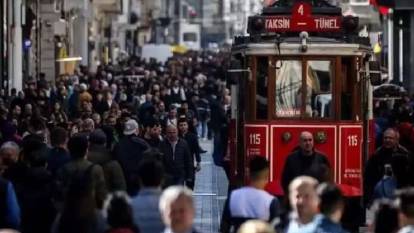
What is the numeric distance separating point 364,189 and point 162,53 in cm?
7096

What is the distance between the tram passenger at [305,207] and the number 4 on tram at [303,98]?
373 inches

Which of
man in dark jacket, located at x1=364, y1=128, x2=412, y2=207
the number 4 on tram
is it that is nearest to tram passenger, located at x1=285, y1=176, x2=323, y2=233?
man in dark jacket, located at x1=364, y1=128, x2=412, y2=207

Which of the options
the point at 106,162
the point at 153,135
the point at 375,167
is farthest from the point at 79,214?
the point at 153,135

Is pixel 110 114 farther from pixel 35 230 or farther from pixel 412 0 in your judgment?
pixel 412 0

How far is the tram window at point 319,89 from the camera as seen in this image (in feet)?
70.3

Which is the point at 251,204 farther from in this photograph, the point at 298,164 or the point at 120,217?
the point at 298,164

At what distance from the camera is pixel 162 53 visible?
90750 mm

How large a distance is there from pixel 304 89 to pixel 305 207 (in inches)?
397

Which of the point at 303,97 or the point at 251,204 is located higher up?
the point at 303,97

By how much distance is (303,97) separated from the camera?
21.4m

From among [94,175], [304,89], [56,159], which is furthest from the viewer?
[304,89]

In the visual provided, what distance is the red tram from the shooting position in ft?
69.7

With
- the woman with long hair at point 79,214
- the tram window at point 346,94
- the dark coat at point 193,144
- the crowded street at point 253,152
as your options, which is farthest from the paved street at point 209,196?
the woman with long hair at point 79,214

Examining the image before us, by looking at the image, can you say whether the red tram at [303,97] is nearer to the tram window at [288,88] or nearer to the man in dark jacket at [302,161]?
the tram window at [288,88]
